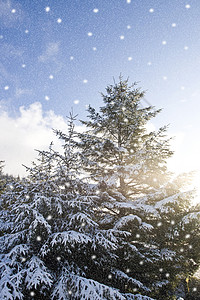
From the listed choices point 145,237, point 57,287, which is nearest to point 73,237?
point 57,287

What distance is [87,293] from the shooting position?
384 centimetres

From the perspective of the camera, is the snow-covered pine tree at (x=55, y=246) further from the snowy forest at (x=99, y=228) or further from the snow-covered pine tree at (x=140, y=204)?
the snow-covered pine tree at (x=140, y=204)

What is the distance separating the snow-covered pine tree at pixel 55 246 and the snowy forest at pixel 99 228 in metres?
0.03

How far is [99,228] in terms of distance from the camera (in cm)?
666

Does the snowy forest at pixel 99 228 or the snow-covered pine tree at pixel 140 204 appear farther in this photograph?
the snow-covered pine tree at pixel 140 204

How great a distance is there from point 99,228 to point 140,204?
2.06m

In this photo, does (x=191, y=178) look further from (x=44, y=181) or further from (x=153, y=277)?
(x=44, y=181)

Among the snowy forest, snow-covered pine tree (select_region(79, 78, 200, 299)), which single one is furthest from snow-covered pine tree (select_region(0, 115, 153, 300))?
snow-covered pine tree (select_region(79, 78, 200, 299))

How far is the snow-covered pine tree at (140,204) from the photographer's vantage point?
6.25m

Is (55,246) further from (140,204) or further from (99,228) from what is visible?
(140,204)

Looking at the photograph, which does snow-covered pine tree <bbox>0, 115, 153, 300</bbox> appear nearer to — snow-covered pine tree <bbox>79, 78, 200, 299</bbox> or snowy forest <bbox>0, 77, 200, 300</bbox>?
snowy forest <bbox>0, 77, 200, 300</bbox>

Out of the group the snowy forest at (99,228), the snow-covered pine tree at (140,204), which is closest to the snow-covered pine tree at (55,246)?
the snowy forest at (99,228)

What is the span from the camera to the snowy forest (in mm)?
4181

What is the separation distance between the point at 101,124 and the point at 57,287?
8.28 metres
